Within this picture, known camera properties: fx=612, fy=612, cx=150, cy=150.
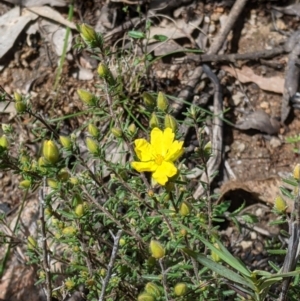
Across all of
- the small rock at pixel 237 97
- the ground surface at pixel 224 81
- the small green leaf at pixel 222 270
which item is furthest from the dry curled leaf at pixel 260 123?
the small green leaf at pixel 222 270

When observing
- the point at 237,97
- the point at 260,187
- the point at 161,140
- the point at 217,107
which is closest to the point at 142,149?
the point at 161,140

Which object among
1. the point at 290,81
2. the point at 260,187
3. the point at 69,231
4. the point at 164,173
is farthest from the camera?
the point at 290,81

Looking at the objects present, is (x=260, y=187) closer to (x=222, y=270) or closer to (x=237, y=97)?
(x=237, y=97)

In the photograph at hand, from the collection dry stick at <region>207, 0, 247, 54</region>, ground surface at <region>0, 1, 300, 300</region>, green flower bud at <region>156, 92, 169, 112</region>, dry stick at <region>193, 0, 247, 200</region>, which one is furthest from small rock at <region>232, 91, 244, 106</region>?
green flower bud at <region>156, 92, 169, 112</region>

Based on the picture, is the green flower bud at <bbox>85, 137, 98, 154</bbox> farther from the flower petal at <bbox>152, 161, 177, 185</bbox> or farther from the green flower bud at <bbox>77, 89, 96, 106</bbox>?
the flower petal at <bbox>152, 161, 177, 185</bbox>

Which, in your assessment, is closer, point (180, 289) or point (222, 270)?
point (222, 270)

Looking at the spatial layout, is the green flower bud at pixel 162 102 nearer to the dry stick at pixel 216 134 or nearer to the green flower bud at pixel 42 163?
the green flower bud at pixel 42 163
